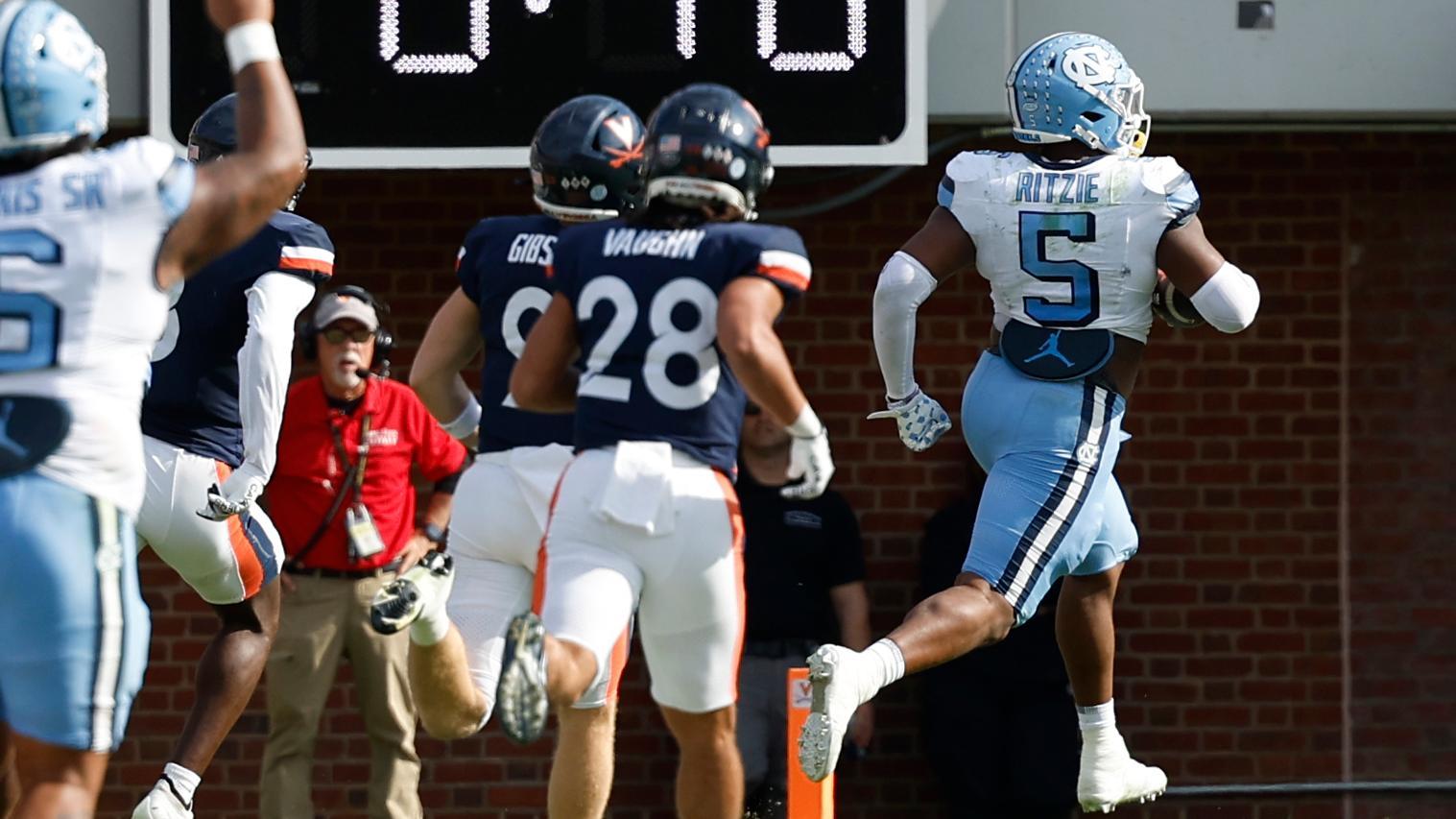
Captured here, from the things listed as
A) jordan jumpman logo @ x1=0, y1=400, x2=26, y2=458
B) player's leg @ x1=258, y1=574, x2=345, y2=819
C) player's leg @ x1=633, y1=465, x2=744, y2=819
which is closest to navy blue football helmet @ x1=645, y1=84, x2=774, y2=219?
player's leg @ x1=633, y1=465, x2=744, y2=819

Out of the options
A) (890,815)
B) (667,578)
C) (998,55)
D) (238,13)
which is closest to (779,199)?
(998,55)

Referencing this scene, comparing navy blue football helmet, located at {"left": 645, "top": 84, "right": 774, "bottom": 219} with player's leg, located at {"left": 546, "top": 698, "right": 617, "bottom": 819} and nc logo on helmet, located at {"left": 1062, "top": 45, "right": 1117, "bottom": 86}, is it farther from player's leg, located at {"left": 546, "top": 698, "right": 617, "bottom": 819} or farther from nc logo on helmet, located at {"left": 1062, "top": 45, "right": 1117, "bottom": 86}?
player's leg, located at {"left": 546, "top": 698, "right": 617, "bottom": 819}

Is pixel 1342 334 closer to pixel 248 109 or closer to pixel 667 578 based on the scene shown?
pixel 667 578

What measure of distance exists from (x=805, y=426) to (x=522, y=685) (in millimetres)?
872

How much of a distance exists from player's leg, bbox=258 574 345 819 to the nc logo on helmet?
3447 millimetres

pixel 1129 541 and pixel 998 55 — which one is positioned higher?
pixel 998 55

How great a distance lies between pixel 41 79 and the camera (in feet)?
14.0

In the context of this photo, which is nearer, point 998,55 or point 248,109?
point 248,109

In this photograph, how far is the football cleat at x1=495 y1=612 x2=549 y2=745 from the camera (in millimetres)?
4727

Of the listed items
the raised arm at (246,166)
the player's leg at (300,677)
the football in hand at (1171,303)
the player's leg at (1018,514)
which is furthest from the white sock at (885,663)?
the player's leg at (300,677)

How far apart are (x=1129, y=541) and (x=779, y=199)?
10.1ft

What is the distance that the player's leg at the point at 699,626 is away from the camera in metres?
5.03

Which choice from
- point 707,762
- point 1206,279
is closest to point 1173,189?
point 1206,279

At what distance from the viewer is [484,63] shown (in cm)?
748
